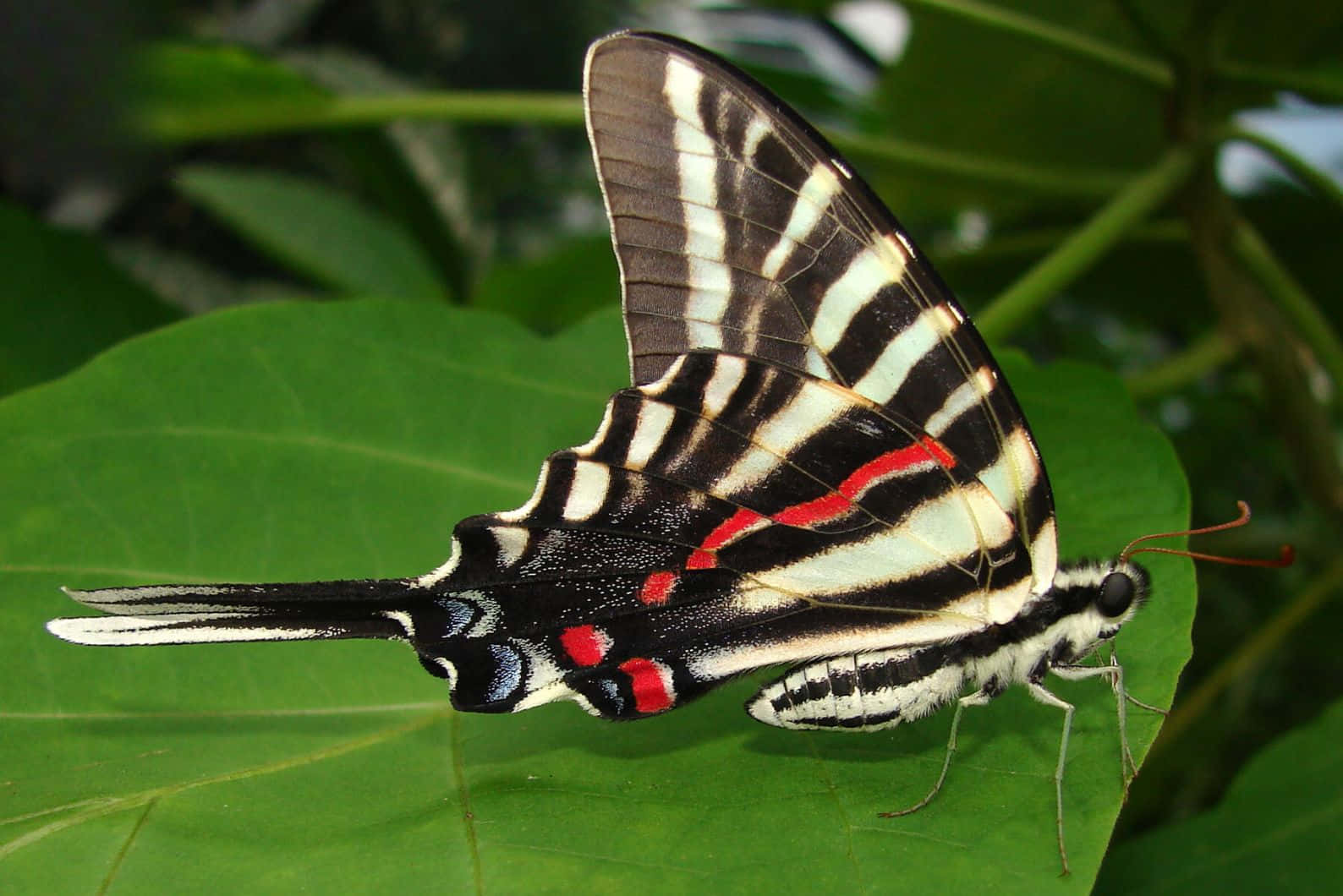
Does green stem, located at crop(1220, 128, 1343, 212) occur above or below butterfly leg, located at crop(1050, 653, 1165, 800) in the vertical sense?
above

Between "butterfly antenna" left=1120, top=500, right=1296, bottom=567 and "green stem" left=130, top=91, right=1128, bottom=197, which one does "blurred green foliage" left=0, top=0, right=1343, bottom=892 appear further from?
"butterfly antenna" left=1120, top=500, right=1296, bottom=567

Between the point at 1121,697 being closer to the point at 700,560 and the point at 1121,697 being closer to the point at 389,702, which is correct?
the point at 700,560

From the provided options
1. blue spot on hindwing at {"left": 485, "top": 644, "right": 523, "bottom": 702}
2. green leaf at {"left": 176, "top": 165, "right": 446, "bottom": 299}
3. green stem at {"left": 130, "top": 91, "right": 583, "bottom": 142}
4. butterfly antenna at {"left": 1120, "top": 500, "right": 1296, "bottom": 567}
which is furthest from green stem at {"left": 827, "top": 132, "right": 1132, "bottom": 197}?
blue spot on hindwing at {"left": 485, "top": 644, "right": 523, "bottom": 702}

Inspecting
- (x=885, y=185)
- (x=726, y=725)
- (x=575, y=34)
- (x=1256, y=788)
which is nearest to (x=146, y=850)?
(x=726, y=725)

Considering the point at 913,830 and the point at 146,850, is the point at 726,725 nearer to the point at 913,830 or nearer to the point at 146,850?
the point at 913,830

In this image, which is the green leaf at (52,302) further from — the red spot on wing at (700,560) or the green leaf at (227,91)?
the red spot on wing at (700,560)

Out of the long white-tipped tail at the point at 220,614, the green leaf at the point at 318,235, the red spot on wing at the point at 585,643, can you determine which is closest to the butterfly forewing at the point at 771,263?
the red spot on wing at the point at 585,643

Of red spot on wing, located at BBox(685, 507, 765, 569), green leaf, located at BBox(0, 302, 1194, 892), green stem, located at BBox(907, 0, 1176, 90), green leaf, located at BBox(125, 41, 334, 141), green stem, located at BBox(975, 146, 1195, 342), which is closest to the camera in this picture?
green leaf, located at BBox(0, 302, 1194, 892)
